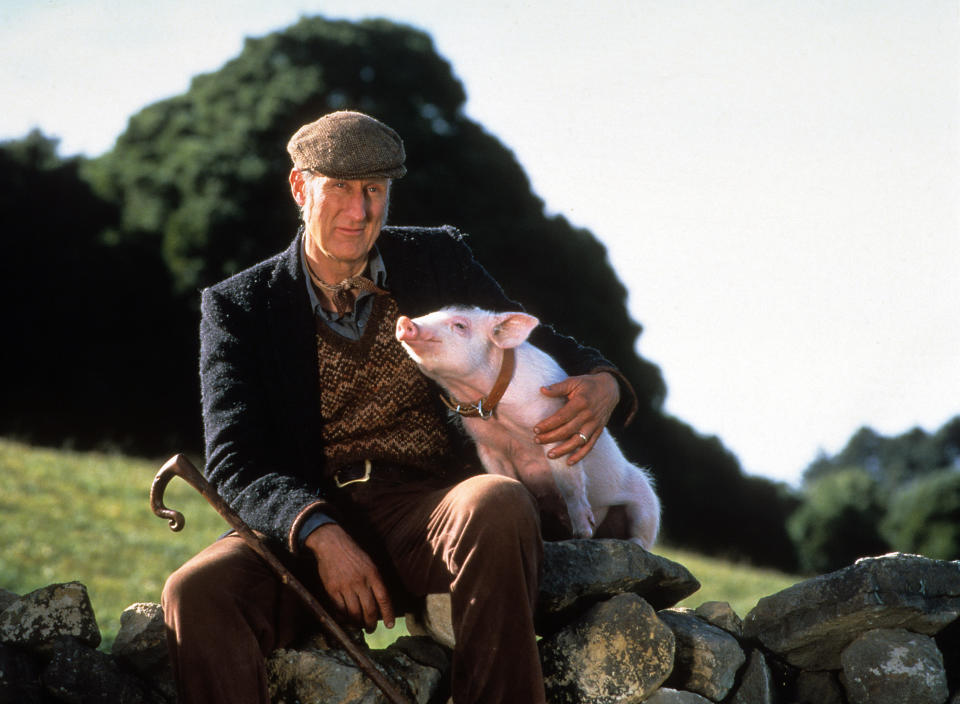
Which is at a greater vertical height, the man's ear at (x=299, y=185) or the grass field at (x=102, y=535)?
the man's ear at (x=299, y=185)

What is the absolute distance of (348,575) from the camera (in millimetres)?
3580

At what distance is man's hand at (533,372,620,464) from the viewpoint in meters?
4.17

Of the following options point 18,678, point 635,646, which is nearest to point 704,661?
point 635,646

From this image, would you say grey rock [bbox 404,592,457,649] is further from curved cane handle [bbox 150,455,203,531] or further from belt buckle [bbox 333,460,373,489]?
curved cane handle [bbox 150,455,203,531]

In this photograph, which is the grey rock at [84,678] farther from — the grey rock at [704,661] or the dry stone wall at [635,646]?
the grey rock at [704,661]

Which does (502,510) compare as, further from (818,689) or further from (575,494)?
(818,689)

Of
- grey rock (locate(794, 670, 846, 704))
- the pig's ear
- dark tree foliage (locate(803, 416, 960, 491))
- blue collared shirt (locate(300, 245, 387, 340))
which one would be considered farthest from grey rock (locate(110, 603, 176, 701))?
dark tree foliage (locate(803, 416, 960, 491))

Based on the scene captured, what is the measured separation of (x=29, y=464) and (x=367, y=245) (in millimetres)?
9332

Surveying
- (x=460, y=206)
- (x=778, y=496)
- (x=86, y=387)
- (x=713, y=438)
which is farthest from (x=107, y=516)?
(x=778, y=496)


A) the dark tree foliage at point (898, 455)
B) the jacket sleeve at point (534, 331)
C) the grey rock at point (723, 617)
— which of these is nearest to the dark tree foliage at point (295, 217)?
the jacket sleeve at point (534, 331)

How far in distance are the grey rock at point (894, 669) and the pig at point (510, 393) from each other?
1013mm

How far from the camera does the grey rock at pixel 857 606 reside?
426 centimetres

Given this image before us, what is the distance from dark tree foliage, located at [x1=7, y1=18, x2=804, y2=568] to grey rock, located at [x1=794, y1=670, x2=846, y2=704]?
13.3 meters

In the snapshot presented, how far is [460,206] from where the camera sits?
18844 mm
